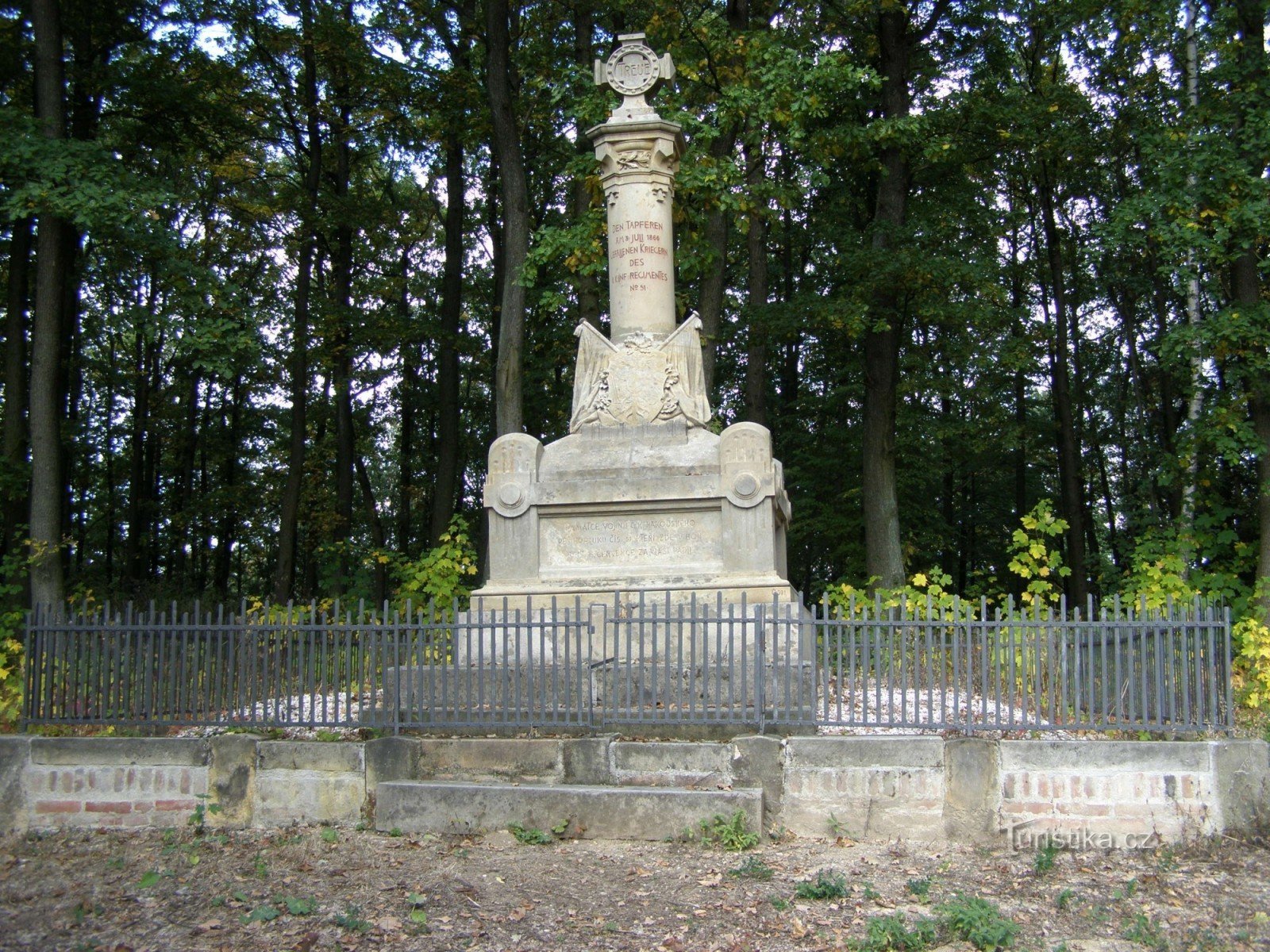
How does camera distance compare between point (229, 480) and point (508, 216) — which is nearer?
point (508, 216)

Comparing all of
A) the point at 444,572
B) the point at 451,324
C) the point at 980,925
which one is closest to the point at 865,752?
the point at 980,925

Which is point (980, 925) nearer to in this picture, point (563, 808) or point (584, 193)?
point (563, 808)

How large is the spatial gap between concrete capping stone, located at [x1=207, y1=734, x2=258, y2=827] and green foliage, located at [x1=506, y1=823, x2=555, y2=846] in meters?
1.99

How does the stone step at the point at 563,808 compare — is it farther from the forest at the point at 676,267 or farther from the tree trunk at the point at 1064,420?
the tree trunk at the point at 1064,420

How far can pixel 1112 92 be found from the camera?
1988 cm

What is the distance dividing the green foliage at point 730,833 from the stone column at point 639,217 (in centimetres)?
481

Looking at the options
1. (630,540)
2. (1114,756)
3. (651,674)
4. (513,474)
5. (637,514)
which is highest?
(513,474)

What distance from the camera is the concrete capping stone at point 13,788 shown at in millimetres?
8055

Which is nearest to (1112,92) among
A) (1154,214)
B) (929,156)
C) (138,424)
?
(929,156)

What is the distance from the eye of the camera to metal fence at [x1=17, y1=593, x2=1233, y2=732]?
7.61 metres

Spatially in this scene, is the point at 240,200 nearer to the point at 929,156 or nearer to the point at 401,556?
the point at 401,556

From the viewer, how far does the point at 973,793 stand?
733cm

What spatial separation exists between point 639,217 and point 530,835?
5904mm

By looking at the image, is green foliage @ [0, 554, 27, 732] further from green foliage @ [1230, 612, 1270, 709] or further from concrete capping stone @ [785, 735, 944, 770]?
green foliage @ [1230, 612, 1270, 709]
